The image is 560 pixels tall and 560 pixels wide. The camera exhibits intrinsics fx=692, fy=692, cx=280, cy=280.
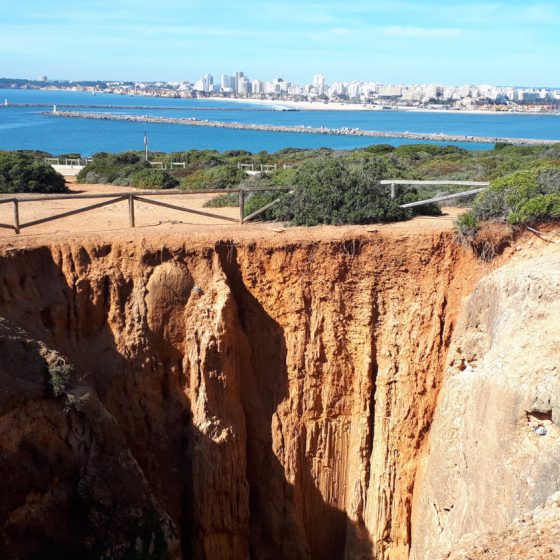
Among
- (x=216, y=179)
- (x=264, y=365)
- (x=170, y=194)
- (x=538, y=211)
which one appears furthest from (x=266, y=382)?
(x=216, y=179)

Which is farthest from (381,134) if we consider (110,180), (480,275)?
(480,275)

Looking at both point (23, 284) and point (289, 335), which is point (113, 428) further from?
point (289, 335)

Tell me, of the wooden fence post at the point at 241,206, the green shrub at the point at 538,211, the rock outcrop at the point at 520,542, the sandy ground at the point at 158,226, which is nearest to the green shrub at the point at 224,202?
the sandy ground at the point at 158,226

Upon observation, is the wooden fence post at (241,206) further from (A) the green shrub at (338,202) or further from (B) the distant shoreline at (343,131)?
(B) the distant shoreline at (343,131)

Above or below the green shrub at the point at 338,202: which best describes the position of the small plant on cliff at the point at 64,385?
below

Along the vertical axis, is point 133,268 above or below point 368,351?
above

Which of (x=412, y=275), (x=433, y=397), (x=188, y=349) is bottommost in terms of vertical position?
(x=433, y=397)
